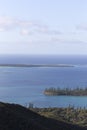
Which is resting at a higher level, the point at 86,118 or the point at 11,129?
the point at 11,129

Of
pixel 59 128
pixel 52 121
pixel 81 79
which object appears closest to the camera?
pixel 59 128

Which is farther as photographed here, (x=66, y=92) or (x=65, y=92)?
(x=65, y=92)

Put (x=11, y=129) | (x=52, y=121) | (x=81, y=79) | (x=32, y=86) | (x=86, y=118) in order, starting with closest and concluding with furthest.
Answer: (x=11, y=129) < (x=52, y=121) < (x=86, y=118) < (x=32, y=86) < (x=81, y=79)

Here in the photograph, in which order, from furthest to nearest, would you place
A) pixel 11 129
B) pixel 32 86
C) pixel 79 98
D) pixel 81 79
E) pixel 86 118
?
pixel 81 79 → pixel 32 86 → pixel 79 98 → pixel 86 118 → pixel 11 129

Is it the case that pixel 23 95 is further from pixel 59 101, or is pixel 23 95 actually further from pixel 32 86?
pixel 32 86

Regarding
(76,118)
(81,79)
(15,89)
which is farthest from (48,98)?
(81,79)

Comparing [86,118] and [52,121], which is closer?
[52,121]

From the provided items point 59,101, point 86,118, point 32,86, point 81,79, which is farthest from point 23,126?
point 81,79

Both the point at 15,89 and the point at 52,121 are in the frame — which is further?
the point at 15,89

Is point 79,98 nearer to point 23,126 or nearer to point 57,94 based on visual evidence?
point 57,94
